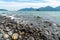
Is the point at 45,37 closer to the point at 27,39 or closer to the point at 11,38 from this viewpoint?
the point at 27,39

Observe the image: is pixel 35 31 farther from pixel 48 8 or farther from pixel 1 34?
pixel 48 8

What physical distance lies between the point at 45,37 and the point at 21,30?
1.89 meters

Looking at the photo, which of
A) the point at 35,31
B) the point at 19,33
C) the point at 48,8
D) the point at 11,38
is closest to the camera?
the point at 11,38

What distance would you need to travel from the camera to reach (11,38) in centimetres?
1133

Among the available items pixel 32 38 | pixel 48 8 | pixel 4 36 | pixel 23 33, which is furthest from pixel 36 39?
pixel 48 8

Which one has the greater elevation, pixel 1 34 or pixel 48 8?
pixel 1 34

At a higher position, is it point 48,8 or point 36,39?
point 36,39

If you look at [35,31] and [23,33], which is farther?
[35,31]

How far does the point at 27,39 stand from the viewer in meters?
11.3

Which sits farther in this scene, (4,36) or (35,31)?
(35,31)

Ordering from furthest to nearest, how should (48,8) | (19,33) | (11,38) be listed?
(48,8)
(19,33)
(11,38)

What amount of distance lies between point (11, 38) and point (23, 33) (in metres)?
1.14

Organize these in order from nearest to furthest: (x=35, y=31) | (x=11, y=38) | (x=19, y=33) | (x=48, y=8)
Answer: (x=11, y=38), (x=19, y=33), (x=35, y=31), (x=48, y=8)

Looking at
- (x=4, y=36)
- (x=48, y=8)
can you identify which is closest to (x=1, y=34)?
(x=4, y=36)
